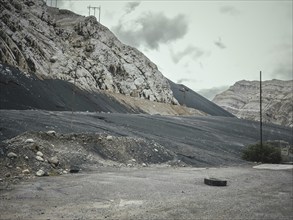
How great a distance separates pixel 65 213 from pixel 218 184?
5599 mm

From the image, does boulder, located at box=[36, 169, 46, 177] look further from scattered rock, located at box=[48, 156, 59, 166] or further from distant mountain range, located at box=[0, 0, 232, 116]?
distant mountain range, located at box=[0, 0, 232, 116]

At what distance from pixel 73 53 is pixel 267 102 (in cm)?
→ 12293

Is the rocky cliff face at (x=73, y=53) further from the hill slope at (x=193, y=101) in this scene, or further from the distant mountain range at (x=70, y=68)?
the hill slope at (x=193, y=101)

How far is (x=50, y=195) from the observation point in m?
7.05

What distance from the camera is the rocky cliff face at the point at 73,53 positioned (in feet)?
136

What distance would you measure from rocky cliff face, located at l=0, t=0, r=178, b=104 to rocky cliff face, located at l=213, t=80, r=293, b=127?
6910cm

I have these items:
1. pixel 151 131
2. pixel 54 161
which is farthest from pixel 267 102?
pixel 54 161

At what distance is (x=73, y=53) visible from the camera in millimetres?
53875

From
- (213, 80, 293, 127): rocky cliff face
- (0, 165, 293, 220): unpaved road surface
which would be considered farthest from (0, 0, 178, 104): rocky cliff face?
(213, 80, 293, 127): rocky cliff face

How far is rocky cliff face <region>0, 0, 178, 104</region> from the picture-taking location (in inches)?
1631

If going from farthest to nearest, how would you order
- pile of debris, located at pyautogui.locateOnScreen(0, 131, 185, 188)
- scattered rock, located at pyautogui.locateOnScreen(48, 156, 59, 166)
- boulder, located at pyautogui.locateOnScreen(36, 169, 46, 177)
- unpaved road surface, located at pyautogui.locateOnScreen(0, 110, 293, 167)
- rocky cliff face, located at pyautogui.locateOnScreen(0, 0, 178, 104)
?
rocky cliff face, located at pyautogui.locateOnScreen(0, 0, 178, 104), unpaved road surface, located at pyautogui.locateOnScreen(0, 110, 293, 167), scattered rock, located at pyautogui.locateOnScreen(48, 156, 59, 166), pile of debris, located at pyautogui.locateOnScreen(0, 131, 185, 188), boulder, located at pyautogui.locateOnScreen(36, 169, 46, 177)

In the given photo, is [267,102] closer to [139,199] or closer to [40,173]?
[40,173]

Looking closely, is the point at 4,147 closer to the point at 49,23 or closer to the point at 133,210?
the point at 133,210

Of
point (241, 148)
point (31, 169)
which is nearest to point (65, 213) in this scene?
point (31, 169)
